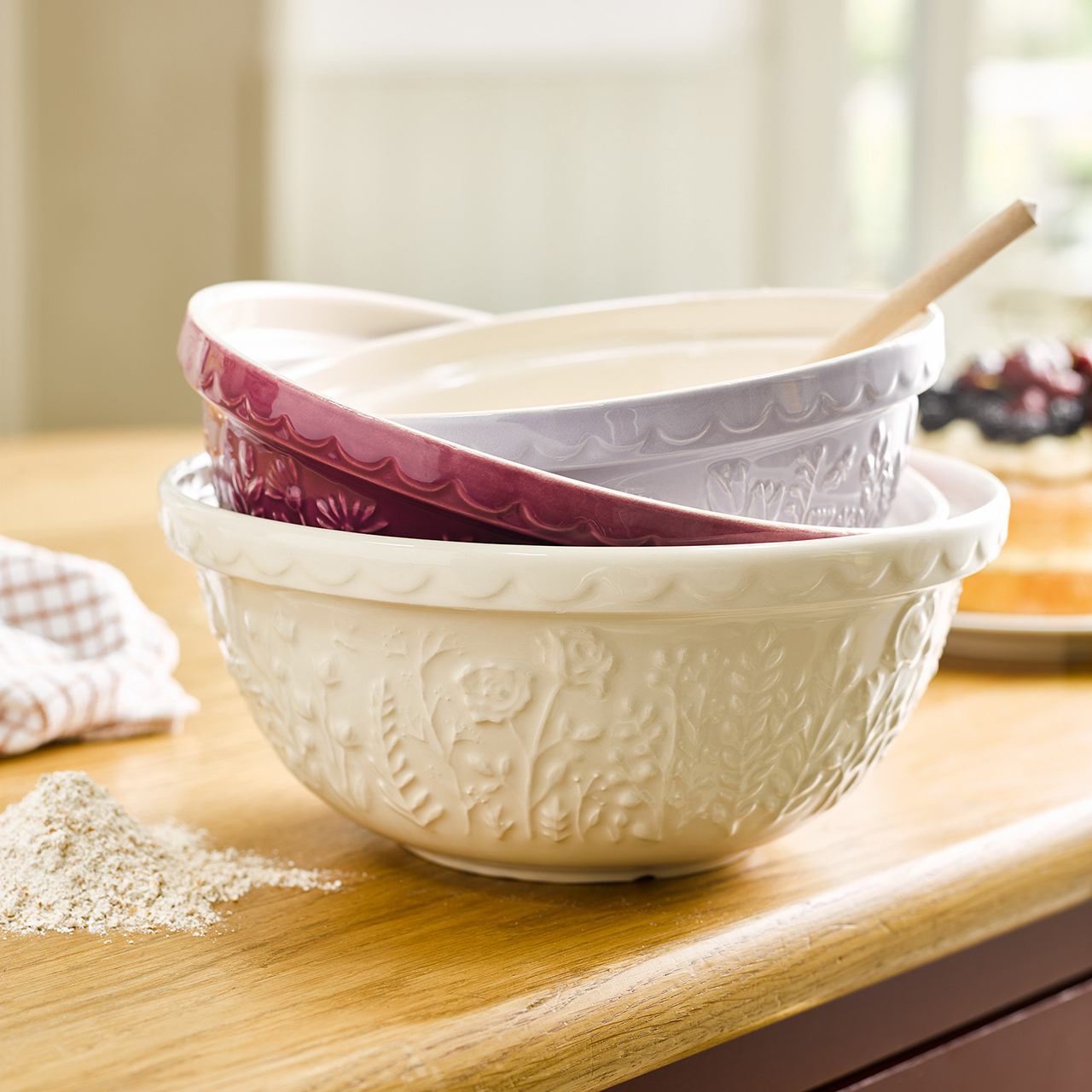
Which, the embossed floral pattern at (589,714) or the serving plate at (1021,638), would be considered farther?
the serving plate at (1021,638)

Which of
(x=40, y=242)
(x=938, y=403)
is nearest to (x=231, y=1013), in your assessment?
(x=938, y=403)

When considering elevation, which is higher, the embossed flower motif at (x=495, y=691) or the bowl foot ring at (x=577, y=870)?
the embossed flower motif at (x=495, y=691)

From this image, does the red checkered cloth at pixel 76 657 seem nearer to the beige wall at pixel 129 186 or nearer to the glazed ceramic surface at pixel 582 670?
the glazed ceramic surface at pixel 582 670

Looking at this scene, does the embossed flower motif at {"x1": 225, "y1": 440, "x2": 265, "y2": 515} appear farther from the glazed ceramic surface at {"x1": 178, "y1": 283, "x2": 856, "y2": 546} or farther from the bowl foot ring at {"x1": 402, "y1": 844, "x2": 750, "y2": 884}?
the bowl foot ring at {"x1": 402, "y1": 844, "x2": 750, "y2": 884}

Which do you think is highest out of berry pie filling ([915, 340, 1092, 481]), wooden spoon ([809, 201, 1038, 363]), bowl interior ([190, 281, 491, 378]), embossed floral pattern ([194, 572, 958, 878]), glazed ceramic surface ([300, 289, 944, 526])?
wooden spoon ([809, 201, 1038, 363])

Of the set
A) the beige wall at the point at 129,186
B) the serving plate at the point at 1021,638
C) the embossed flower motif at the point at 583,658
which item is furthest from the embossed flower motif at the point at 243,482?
the beige wall at the point at 129,186

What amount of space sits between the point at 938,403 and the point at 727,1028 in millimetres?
467

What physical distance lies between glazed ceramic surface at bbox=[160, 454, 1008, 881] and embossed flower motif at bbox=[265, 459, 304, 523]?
0.01 metres

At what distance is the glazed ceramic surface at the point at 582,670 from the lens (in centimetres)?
34

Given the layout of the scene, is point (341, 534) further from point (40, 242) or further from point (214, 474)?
point (40, 242)

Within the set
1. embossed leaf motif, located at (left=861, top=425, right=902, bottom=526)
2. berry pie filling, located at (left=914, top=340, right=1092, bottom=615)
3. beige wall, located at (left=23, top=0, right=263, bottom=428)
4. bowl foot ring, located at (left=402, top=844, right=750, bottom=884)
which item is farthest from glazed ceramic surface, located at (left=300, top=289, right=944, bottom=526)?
beige wall, located at (left=23, top=0, right=263, bottom=428)

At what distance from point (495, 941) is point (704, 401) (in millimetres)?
178

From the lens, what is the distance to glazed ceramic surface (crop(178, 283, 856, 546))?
335 mm

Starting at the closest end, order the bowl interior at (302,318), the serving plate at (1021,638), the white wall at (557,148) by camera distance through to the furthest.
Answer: the bowl interior at (302,318)
the serving plate at (1021,638)
the white wall at (557,148)
